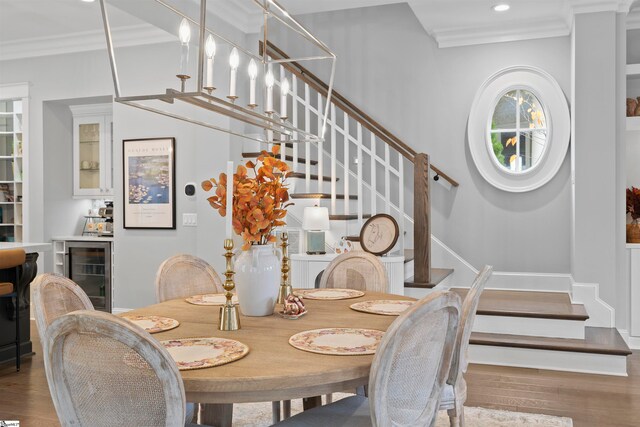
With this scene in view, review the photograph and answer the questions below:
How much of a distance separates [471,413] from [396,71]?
12.5ft

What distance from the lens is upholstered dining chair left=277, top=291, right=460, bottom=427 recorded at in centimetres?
150

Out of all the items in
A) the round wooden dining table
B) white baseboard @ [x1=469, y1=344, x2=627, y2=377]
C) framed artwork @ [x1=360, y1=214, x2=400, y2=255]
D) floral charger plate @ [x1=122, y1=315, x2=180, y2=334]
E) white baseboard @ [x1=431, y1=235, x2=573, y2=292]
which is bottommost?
white baseboard @ [x1=469, y1=344, x2=627, y2=377]

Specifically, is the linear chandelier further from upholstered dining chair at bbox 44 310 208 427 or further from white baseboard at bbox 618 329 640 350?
white baseboard at bbox 618 329 640 350

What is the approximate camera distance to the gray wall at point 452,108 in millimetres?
5398

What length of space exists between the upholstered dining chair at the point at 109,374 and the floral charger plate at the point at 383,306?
1.12 meters

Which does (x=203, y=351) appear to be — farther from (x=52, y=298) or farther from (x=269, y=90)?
(x=269, y=90)

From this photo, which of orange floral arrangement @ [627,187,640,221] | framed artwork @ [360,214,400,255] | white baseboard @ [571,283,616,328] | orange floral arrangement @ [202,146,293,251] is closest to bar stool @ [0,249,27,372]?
orange floral arrangement @ [202,146,293,251]

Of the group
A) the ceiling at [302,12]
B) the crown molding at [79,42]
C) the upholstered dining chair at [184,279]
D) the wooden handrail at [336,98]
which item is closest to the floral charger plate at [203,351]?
the upholstered dining chair at [184,279]

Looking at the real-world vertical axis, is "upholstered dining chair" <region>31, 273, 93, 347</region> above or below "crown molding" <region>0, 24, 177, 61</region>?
below

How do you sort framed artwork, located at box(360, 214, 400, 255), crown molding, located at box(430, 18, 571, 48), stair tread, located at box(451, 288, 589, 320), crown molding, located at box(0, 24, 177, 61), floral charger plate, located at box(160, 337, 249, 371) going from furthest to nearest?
crown molding, located at box(0, 24, 177, 61)
crown molding, located at box(430, 18, 571, 48)
framed artwork, located at box(360, 214, 400, 255)
stair tread, located at box(451, 288, 589, 320)
floral charger plate, located at box(160, 337, 249, 371)

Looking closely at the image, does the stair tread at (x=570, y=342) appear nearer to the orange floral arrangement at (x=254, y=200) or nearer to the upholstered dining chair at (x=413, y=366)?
the upholstered dining chair at (x=413, y=366)

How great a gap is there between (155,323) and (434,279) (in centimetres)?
305

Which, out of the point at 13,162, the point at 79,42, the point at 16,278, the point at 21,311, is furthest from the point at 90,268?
the point at 79,42

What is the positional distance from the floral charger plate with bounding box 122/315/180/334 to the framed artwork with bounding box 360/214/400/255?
2.52 meters
